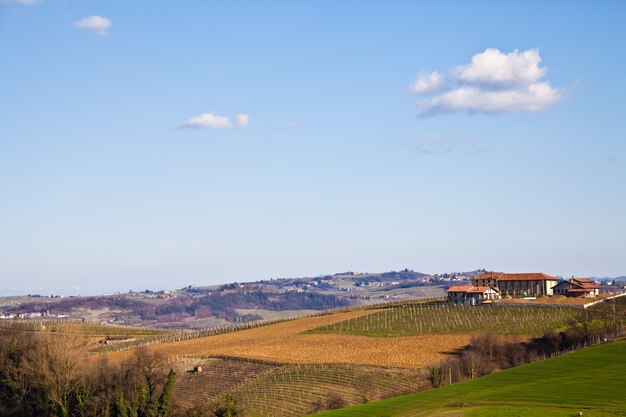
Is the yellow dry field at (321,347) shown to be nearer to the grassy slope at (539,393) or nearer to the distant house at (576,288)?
the grassy slope at (539,393)

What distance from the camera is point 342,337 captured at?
13175 cm

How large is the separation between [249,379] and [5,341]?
116 ft

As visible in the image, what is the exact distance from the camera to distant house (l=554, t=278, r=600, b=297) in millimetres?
163625

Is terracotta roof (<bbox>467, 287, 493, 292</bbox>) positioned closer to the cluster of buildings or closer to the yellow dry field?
the cluster of buildings

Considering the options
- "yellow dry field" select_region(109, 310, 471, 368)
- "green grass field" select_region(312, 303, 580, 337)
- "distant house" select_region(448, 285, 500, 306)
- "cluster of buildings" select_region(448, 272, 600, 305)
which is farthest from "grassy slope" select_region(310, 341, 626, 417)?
"distant house" select_region(448, 285, 500, 306)

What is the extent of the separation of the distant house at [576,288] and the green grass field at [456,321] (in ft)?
84.4

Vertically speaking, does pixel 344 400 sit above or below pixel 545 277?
below

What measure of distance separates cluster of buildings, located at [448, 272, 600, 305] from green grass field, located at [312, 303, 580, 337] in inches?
351

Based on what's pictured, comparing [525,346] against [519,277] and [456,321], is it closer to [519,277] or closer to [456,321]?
[456,321]

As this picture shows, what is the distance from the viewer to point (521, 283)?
593 ft


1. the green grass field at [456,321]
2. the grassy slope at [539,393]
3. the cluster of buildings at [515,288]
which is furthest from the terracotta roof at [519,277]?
the grassy slope at [539,393]

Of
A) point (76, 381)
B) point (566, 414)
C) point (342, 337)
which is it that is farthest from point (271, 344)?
point (566, 414)

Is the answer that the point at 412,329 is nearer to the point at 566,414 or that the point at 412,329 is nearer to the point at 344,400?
the point at 344,400

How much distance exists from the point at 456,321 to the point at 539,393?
7546 cm
